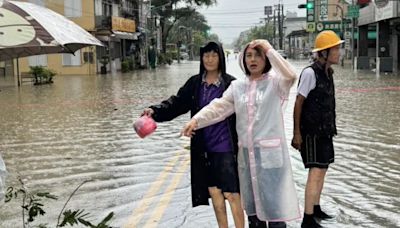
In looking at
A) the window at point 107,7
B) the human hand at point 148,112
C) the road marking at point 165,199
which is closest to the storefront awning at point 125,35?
the window at point 107,7

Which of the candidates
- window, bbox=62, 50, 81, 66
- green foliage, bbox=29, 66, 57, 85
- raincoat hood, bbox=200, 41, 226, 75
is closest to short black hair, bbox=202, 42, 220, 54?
raincoat hood, bbox=200, 41, 226, 75

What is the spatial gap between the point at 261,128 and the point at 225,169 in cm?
49

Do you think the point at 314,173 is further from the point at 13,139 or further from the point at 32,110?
the point at 32,110

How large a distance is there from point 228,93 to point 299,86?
0.96 m

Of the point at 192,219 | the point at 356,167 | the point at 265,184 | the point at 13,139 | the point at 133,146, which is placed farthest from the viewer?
the point at 13,139

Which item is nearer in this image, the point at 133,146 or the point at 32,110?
the point at 133,146

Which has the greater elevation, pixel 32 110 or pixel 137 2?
pixel 137 2

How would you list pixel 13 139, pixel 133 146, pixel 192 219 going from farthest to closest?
pixel 13 139 < pixel 133 146 < pixel 192 219

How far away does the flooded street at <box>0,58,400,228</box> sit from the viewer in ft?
20.0

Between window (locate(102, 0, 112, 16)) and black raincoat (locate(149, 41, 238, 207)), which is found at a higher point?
window (locate(102, 0, 112, 16))

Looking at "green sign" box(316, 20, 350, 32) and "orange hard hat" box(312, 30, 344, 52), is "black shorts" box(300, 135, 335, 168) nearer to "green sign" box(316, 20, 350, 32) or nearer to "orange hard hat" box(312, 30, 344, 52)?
"orange hard hat" box(312, 30, 344, 52)

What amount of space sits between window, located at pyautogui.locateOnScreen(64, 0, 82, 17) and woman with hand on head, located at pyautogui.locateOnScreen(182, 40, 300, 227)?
4225cm

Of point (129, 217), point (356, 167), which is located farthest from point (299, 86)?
point (356, 167)

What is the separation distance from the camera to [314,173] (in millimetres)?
5465
